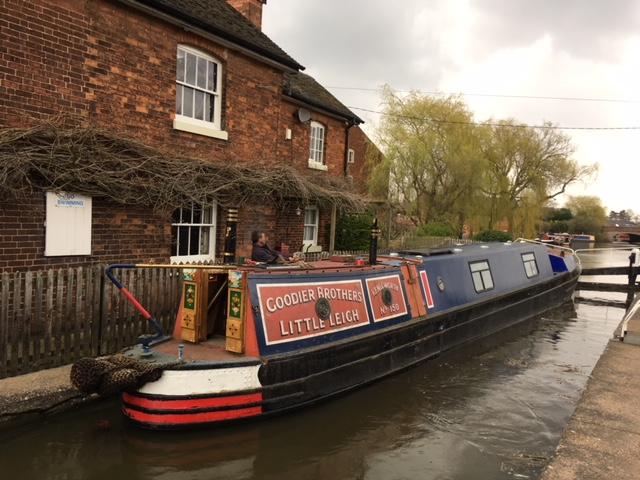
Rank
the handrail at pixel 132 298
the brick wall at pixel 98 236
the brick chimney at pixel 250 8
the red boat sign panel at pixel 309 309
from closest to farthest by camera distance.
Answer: the handrail at pixel 132 298, the red boat sign panel at pixel 309 309, the brick wall at pixel 98 236, the brick chimney at pixel 250 8

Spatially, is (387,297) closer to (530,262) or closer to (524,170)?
(530,262)

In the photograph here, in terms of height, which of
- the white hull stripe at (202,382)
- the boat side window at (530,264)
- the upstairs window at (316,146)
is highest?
the upstairs window at (316,146)

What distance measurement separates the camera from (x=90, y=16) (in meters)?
7.26

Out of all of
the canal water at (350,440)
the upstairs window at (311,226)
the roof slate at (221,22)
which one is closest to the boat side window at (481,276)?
the canal water at (350,440)

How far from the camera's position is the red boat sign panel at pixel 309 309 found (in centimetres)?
515

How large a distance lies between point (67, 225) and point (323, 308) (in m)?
4.00

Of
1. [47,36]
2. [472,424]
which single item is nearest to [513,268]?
[472,424]

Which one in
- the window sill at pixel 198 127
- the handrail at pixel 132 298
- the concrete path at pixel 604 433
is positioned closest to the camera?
the concrete path at pixel 604 433

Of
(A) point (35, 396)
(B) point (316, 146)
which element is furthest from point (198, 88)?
(A) point (35, 396)

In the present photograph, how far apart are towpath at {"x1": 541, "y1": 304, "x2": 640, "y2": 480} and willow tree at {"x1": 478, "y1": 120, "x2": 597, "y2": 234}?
2252 centimetres

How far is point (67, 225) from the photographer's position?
22.8 ft

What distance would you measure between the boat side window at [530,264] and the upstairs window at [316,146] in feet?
20.4

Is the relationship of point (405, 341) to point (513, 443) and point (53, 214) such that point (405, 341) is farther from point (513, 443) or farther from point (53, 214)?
point (53, 214)

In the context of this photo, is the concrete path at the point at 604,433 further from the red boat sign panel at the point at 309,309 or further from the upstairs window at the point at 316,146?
the upstairs window at the point at 316,146
